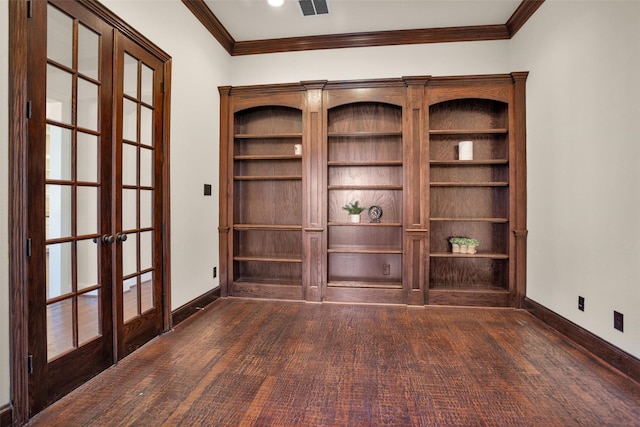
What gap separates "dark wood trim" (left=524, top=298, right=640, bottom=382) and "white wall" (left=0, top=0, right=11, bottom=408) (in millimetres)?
3556

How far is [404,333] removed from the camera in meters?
2.95

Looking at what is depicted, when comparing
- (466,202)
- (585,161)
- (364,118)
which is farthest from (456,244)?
(364,118)

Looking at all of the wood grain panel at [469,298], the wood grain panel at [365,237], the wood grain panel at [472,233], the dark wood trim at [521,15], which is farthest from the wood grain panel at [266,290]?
the dark wood trim at [521,15]

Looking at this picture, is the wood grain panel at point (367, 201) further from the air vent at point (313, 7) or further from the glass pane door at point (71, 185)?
the glass pane door at point (71, 185)

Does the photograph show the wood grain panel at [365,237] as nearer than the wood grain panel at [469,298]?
No

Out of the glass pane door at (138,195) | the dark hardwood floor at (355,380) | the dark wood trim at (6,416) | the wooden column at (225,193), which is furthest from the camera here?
the wooden column at (225,193)

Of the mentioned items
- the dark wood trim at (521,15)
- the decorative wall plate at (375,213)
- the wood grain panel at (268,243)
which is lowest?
the wood grain panel at (268,243)

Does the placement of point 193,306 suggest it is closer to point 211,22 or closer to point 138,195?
point 138,195

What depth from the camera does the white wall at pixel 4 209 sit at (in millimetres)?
1620

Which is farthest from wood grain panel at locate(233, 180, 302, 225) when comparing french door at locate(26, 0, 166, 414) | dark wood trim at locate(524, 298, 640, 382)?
dark wood trim at locate(524, 298, 640, 382)

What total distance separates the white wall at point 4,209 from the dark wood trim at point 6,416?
0.08 feet

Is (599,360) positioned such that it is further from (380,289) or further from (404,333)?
(380,289)

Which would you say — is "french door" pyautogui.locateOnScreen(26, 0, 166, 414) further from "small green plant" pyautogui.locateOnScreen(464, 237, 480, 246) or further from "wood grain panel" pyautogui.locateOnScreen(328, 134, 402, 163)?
"small green plant" pyautogui.locateOnScreen(464, 237, 480, 246)

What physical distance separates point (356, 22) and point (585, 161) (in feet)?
8.49
